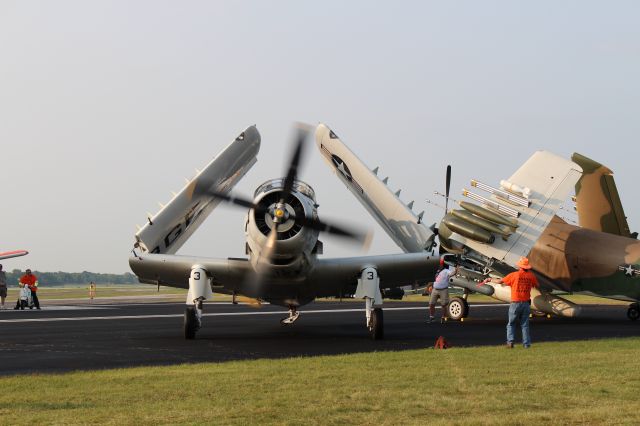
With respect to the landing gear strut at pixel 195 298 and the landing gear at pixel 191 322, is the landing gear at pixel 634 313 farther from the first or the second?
the landing gear at pixel 191 322

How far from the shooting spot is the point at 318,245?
19.9 m

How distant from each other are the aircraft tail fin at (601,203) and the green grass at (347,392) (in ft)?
57.3

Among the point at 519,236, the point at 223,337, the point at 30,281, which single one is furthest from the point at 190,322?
the point at 30,281

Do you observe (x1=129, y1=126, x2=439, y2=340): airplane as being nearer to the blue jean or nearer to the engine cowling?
the engine cowling

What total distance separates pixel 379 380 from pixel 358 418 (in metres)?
2.97

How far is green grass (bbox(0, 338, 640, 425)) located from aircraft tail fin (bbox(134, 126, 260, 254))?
7.27 m

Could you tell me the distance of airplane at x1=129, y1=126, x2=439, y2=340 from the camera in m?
18.6

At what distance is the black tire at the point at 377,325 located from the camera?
20047 millimetres

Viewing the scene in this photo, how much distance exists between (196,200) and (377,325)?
18.4 ft

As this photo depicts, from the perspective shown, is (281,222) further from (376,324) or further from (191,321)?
(376,324)

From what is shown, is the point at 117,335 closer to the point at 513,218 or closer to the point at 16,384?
the point at 16,384

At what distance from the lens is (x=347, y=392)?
10.3m

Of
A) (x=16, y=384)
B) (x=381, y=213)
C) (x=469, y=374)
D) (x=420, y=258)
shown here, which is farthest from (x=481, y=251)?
(x=16, y=384)

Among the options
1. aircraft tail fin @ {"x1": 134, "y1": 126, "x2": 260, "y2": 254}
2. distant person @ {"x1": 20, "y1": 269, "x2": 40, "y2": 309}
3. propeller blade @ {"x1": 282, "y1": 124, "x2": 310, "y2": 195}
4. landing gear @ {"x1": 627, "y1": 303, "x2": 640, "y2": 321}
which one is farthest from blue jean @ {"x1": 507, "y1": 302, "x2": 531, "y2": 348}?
distant person @ {"x1": 20, "y1": 269, "x2": 40, "y2": 309}
